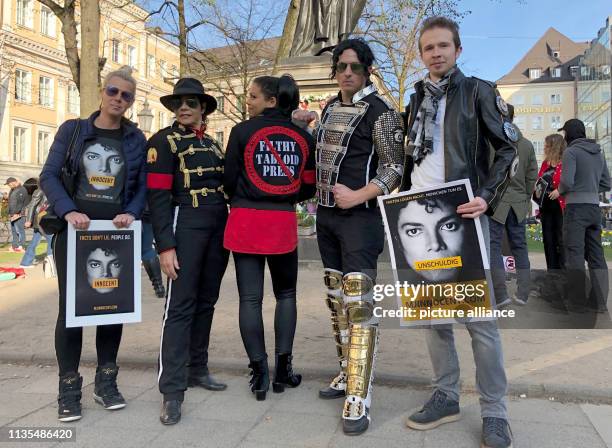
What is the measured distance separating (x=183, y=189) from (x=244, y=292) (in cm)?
75

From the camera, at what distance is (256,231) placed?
331cm

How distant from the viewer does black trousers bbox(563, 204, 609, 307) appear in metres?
5.79

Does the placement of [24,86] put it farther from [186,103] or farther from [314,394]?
[314,394]

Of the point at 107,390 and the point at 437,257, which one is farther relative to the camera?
the point at 107,390

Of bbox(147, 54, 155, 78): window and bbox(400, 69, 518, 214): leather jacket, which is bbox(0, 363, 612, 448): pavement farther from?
bbox(147, 54, 155, 78): window

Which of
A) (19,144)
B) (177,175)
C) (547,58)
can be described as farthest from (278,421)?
(547,58)

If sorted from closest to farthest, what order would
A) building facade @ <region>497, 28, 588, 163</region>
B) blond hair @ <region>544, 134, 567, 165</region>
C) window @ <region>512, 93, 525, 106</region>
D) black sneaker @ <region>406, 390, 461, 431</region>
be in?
1. black sneaker @ <region>406, 390, 461, 431</region>
2. blond hair @ <region>544, 134, 567, 165</region>
3. building facade @ <region>497, 28, 588, 163</region>
4. window @ <region>512, 93, 525, 106</region>

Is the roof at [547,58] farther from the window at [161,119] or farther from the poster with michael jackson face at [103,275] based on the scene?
the poster with michael jackson face at [103,275]

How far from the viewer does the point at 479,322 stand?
110 inches

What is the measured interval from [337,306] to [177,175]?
1275 millimetres

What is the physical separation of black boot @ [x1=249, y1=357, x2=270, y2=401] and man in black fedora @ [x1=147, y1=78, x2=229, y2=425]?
43 centimetres

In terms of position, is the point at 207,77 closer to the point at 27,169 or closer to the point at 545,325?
the point at 545,325

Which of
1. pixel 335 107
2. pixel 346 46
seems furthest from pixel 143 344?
pixel 346 46

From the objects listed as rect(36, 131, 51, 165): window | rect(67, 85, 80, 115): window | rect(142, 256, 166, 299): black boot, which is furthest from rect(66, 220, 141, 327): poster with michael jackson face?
rect(67, 85, 80, 115): window
